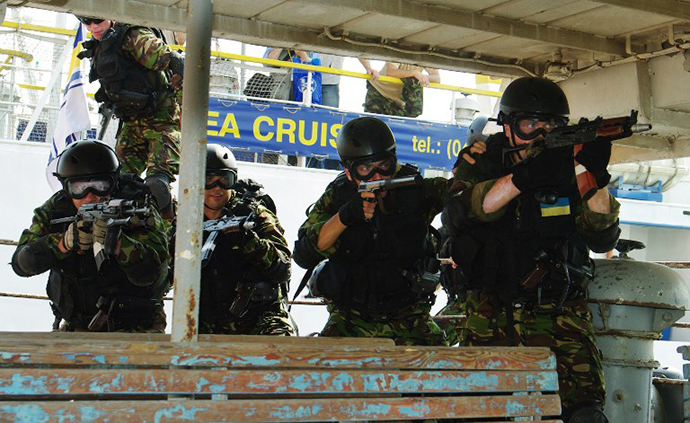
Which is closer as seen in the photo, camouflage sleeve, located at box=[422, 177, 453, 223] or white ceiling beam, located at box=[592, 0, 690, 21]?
white ceiling beam, located at box=[592, 0, 690, 21]

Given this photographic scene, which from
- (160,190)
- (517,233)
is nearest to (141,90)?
(160,190)

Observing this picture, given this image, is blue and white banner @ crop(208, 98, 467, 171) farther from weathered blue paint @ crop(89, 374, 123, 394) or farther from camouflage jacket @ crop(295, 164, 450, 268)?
weathered blue paint @ crop(89, 374, 123, 394)

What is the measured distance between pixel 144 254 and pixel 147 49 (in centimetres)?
210

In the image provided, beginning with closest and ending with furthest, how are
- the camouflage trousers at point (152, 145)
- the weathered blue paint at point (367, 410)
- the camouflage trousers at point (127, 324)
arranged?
1. the weathered blue paint at point (367, 410)
2. the camouflage trousers at point (127, 324)
3. the camouflage trousers at point (152, 145)

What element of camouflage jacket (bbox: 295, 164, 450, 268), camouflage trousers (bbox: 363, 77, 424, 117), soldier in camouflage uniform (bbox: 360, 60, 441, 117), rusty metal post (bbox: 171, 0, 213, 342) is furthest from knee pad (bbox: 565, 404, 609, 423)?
camouflage trousers (bbox: 363, 77, 424, 117)

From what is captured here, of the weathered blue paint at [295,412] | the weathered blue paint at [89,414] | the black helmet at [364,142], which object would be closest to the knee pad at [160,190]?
the black helmet at [364,142]

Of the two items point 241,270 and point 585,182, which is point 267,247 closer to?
point 241,270

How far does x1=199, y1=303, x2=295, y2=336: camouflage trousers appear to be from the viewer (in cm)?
552

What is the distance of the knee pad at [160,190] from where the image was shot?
6371 millimetres

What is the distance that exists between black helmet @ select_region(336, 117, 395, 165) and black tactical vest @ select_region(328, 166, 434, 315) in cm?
17

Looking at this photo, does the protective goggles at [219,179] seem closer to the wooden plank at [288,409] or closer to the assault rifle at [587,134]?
the assault rifle at [587,134]

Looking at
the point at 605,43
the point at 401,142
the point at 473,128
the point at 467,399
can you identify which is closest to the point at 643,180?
the point at 401,142

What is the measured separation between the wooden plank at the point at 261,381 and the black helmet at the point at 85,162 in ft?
8.54

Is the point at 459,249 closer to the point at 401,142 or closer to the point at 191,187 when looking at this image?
the point at 191,187
